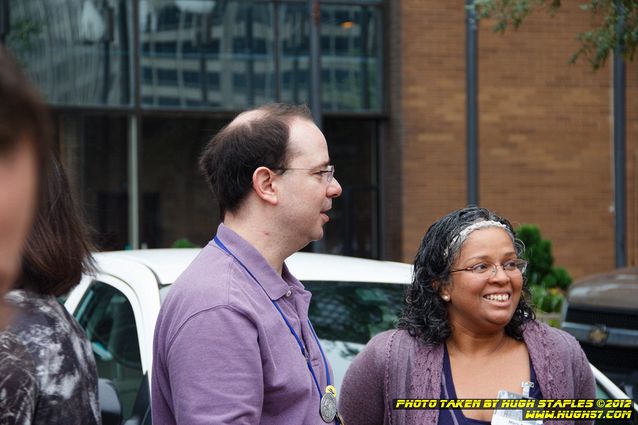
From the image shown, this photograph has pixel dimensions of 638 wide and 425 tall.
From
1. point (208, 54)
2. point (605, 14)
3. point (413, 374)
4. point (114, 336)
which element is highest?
point (208, 54)

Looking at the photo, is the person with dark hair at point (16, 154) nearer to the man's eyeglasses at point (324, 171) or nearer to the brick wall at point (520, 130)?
the man's eyeglasses at point (324, 171)

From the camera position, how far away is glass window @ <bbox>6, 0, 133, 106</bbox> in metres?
14.0

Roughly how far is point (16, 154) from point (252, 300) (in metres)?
1.48

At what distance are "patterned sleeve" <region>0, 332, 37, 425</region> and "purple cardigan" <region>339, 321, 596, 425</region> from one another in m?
1.21

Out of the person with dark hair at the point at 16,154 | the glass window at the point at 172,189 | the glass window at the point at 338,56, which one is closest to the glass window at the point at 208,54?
the glass window at the point at 338,56

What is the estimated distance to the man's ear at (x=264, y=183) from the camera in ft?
7.58

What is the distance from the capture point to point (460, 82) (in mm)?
15250

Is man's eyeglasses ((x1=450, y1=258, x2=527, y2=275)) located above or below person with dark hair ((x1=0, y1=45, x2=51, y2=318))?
below

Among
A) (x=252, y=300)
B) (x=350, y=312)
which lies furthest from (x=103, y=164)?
(x=252, y=300)

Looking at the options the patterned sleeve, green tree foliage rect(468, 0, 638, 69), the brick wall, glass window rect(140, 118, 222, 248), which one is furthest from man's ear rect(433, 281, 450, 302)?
the brick wall

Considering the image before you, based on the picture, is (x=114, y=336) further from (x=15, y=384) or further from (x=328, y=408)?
(x=15, y=384)

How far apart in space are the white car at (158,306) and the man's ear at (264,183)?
49.1 inches

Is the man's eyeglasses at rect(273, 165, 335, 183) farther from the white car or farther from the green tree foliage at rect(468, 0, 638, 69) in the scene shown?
the green tree foliage at rect(468, 0, 638, 69)

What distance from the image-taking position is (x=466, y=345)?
2.77m
